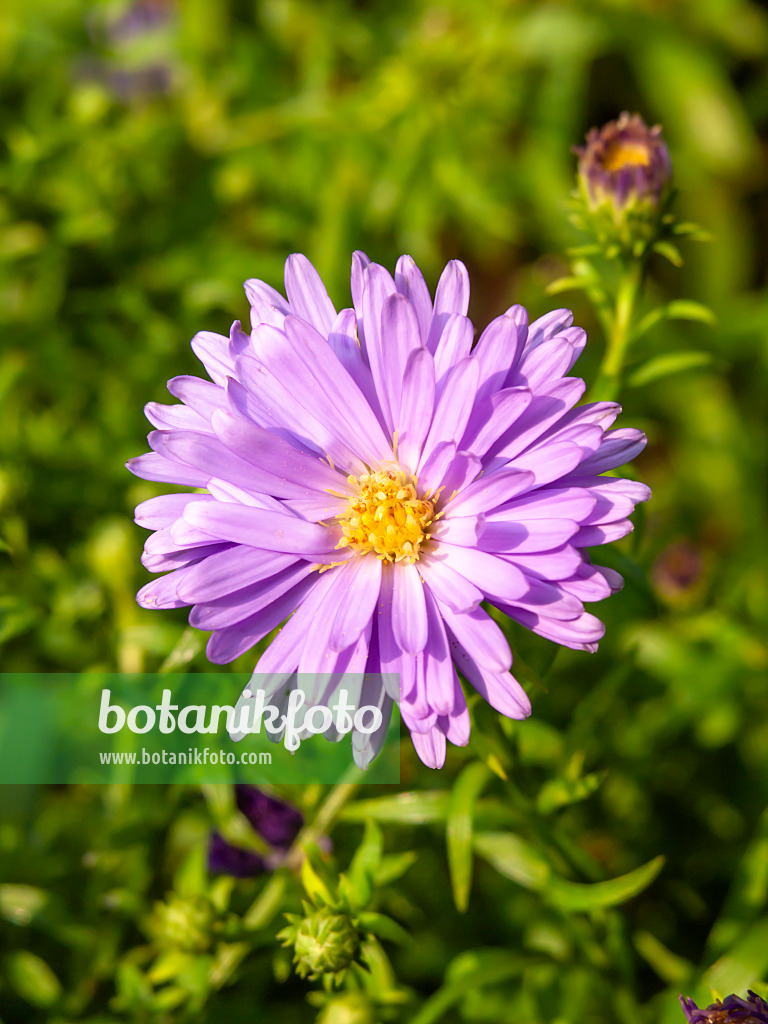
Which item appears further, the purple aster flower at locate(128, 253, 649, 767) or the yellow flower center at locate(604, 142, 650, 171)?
the yellow flower center at locate(604, 142, 650, 171)

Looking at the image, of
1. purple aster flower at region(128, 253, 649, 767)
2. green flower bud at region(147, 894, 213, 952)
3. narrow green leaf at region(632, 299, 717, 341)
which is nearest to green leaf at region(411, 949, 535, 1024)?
green flower bud at region(147, 894, 213, 952)

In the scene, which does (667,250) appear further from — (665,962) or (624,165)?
(665,962)

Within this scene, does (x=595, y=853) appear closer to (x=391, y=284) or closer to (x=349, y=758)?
(x=349, y=758)

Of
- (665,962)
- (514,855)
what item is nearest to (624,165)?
(514,855)

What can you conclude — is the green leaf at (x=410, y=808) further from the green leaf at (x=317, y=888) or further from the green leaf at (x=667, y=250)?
the green leaf at (x=667, y=250)

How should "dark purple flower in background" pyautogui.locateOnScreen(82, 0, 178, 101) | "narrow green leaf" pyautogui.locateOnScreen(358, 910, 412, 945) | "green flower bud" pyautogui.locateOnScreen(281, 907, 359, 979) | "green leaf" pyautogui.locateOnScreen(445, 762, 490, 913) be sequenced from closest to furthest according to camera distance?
"green flower bud" pyautogui.locateOnScreen(281, 907, 359, 979) < "narrow green leaf" pyautogui.locateOnScreen(358, 910, 412, 945) < "green leaf" pyautogui.locateOnScreen(445, 762, 490, 913) < "dark purple flower in background" pyautogui.locateOnScreen(82, 0, 178, 101)

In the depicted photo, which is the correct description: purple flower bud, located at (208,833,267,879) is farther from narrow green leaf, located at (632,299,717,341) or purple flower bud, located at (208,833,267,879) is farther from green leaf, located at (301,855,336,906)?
narrow green leaf, located at (632,299,717,341)
